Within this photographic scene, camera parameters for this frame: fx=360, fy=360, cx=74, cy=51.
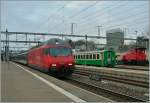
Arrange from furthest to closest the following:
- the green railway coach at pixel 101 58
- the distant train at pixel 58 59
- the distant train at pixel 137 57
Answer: the distant train at pixel 137 57 < the green railway coach at pixel 101 58 < the distant train at pixel 58 59

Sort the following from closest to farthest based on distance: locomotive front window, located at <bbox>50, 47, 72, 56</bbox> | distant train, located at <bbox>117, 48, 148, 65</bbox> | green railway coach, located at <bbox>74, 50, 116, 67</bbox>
→ 1. locomotive front window, located at <bbox>50, 47, 72, 56</bbox>
2. green railway coach, located at <bbox>74, 50, 116, 67</bbox>
3. distant train, located at <bbox>117, 48, 148, 65</bbox>

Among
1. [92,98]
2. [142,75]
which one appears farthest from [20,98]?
[142,75]

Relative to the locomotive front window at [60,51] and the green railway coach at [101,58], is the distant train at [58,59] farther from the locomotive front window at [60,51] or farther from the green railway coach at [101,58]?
the green railway coach at [101,58]

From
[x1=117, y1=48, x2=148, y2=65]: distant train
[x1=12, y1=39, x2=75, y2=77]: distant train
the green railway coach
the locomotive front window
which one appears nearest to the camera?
[x1=12, y1=39, x2=75, y2=77]: distant train

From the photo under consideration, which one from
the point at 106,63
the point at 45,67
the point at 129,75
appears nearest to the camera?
the point at 129,75

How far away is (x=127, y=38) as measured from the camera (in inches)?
2997

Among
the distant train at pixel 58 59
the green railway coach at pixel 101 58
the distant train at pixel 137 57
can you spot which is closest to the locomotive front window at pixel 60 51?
the distant train at pixel 58 59

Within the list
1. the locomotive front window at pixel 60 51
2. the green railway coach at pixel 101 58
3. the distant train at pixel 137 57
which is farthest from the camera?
the distant train at pixel 137 57

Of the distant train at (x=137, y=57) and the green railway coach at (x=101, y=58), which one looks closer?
the green railway coach at (x=101, y=58)

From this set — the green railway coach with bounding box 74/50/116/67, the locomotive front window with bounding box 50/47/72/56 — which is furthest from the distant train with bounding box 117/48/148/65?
the locomotive front window with bounding box 50/47/72/56

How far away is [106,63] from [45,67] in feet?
59.5

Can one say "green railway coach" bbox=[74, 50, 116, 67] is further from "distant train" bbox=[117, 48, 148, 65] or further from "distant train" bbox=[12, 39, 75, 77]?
"distant train" bbox=[12, 39, 75, 77]

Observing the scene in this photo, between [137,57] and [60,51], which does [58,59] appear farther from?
[137,57]

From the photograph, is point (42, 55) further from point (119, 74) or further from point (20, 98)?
point (20, 98)
